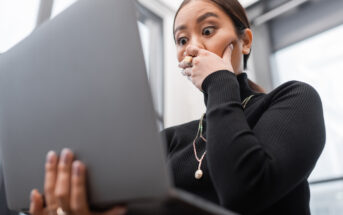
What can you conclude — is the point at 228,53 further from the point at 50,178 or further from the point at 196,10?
the point at 50,178

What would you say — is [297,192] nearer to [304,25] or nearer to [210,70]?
[210,70]

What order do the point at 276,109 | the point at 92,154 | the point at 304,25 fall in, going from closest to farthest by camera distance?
the point at 92,154 → the point at 276,109 → the point at 304,25

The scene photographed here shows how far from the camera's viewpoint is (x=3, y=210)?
109cm

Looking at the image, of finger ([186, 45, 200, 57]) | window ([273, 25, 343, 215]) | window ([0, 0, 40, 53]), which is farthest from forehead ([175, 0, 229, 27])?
window ([273, 25, 343, 215])

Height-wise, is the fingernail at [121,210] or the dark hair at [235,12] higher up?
the dark hair at [235,12]

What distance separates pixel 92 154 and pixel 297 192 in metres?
0.45

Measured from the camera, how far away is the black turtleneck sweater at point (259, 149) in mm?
510

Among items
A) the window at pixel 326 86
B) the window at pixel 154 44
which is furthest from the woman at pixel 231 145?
the window at pixel 154 44

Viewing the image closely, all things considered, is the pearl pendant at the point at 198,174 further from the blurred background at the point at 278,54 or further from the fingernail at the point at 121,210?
the blurred background at the point at 278,54

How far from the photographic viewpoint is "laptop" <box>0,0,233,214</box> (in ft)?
1.20

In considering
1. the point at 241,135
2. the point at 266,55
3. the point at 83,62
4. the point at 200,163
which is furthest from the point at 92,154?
the point at 266,55

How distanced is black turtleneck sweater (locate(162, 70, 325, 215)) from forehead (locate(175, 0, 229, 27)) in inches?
10.7

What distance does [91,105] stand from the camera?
421mm

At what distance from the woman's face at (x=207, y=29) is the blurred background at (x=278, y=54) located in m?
0.95
